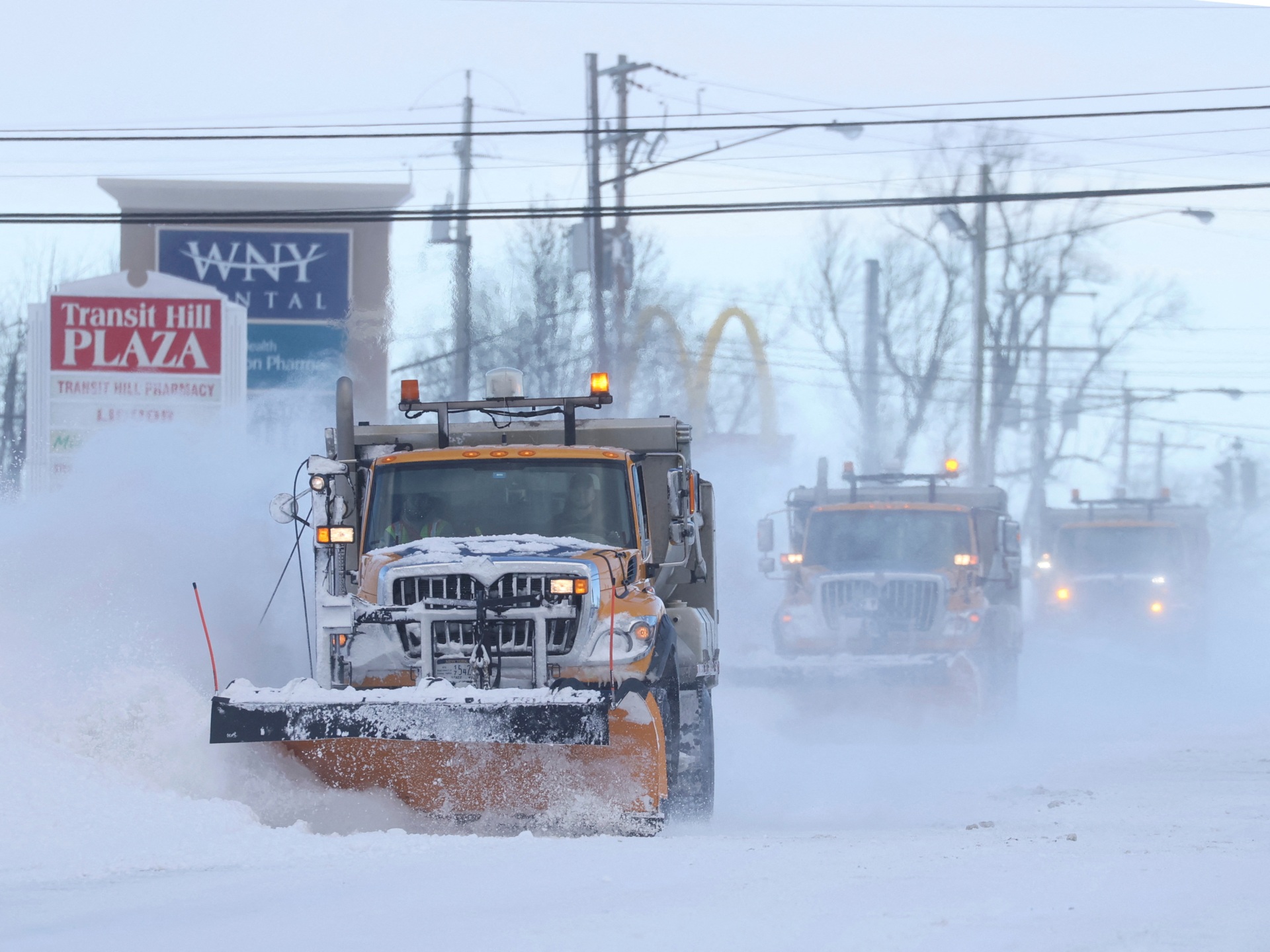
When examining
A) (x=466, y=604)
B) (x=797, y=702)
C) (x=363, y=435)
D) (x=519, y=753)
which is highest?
(x=363, y=435)

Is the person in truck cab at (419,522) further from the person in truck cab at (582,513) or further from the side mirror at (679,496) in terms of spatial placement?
the side mirror at (679,496)

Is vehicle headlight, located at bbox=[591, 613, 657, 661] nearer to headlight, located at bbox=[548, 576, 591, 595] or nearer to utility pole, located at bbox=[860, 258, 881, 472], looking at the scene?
headlight, located at bbox=[548, 576, 591, 595]

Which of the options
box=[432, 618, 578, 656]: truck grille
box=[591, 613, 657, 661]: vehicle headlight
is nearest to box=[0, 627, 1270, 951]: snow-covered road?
box=[432, 618, 578, 656]: truck grille

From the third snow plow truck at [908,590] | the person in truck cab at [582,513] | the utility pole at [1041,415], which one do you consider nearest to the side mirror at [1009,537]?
the third snow plow truck at [908,590]

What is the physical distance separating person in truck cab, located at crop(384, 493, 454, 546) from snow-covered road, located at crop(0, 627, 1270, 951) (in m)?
1.58

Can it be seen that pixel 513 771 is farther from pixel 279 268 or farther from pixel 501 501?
pixel 279 268

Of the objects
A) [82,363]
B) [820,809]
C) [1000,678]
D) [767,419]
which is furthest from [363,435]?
[767,419]

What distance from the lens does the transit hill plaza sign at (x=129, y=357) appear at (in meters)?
25.2

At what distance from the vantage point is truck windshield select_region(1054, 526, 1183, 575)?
86.0 feet

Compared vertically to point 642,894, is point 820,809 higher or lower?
lower

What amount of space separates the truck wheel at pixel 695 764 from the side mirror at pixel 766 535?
776 centimetres

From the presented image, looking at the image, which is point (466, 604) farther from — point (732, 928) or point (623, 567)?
point (732, 928)

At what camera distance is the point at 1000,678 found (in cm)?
1788

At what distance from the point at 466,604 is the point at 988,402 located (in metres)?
30.3
